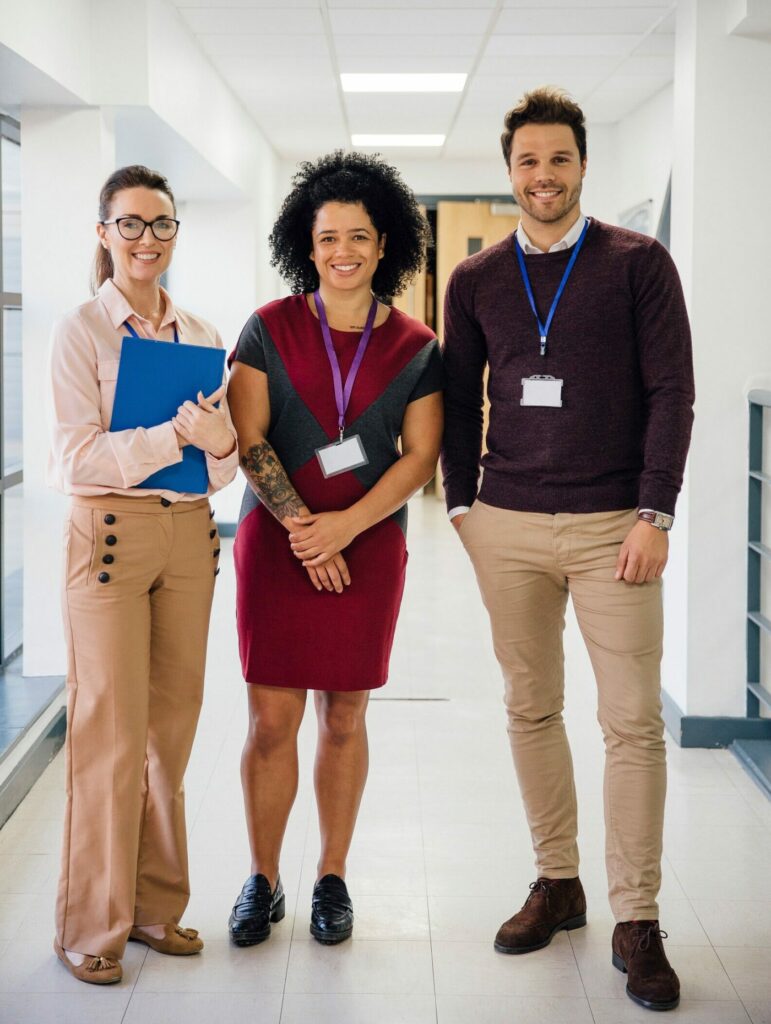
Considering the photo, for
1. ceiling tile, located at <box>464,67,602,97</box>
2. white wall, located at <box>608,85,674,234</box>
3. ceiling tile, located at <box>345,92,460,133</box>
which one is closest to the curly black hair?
ceiling tile, located at <box>464,67,602,97</box>

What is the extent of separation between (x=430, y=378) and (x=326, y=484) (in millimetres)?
320

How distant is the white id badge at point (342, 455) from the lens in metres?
2.38

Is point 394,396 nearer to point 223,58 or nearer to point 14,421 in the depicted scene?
point 14,421

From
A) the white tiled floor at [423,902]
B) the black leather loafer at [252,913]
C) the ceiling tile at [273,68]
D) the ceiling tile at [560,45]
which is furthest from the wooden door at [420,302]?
the black leather loafer at [252,913]

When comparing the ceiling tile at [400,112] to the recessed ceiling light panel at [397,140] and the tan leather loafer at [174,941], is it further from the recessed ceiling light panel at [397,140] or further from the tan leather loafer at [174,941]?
the tan leather loafer at [174,941]

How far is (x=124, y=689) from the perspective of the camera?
89.4 inches

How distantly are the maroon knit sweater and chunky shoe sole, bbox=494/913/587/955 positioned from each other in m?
0.95

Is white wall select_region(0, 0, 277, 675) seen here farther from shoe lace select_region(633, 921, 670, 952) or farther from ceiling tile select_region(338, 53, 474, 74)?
shoe lace select_region(633, 921, 670, 952)

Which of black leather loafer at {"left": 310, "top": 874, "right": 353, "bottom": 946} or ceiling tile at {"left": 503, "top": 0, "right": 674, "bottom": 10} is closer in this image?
black leather loafer at {"left": 310, "top": 874, "right": 353, "bottom": 946}

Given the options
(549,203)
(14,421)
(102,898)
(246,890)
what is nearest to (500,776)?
(246,890)

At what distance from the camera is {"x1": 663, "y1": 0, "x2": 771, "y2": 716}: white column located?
3.72 m

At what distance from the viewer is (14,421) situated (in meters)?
4.88

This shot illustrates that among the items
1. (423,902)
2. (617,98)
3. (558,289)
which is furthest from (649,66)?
(423,902)

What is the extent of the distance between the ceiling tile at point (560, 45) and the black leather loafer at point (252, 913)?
4.36m
